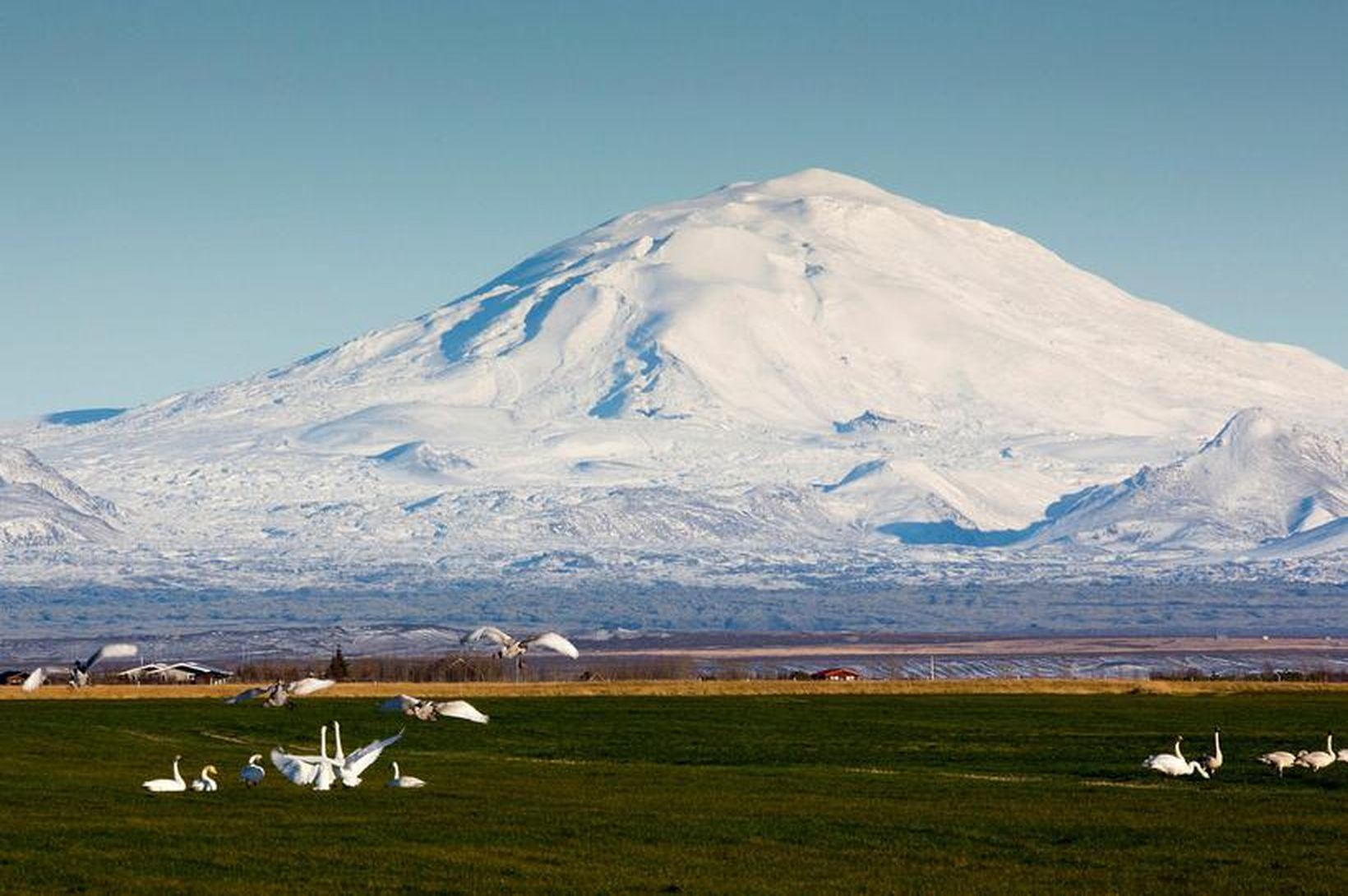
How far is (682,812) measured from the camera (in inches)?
1768

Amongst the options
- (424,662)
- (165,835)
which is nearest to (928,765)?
(165,835)

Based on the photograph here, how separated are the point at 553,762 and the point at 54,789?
14015 millimetres

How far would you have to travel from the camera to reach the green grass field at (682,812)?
1399 inches

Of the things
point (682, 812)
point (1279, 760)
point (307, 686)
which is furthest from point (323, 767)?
point (307, 686)

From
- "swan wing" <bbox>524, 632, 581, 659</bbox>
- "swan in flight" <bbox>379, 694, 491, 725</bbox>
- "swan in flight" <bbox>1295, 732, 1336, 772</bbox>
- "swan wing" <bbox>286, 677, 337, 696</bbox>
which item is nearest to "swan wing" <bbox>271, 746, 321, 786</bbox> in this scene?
"swan in flight" <bbox>379, 694, 491, 725</bbox>

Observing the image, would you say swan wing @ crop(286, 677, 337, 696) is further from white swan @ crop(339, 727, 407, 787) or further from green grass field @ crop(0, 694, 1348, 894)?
white swan @ crop(339, 727, 407, 787)

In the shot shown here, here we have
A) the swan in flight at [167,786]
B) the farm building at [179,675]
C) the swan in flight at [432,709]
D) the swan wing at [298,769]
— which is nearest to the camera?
the swan wing at [298,769]

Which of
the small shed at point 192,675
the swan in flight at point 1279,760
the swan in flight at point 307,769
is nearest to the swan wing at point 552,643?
the swan in flight at point 1279,760

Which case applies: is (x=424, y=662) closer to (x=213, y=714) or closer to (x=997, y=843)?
(x=213, y=714)

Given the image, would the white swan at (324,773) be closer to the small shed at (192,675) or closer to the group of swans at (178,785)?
the group of swans at (178,785)

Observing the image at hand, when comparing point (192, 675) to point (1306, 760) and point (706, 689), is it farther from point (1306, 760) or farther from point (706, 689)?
point (1306, 760)

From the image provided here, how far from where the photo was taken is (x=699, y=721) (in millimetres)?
77688

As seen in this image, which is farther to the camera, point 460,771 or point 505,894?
point 460,771

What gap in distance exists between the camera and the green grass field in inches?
1399
